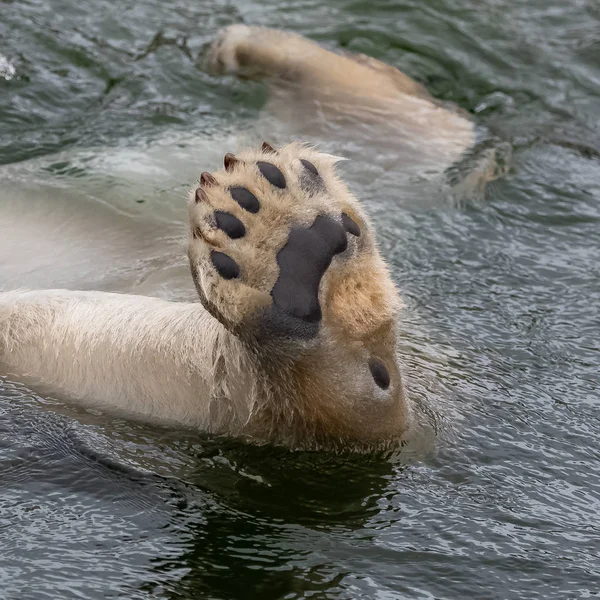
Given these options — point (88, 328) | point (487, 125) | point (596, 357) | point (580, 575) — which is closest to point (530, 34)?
point (487, 125)

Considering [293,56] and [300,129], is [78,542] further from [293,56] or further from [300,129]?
[293,56]

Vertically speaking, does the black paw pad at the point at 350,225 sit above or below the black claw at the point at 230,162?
below

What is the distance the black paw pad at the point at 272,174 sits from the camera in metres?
3.15

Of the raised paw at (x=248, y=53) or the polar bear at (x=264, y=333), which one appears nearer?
the polar bear at (x=264, y=333)

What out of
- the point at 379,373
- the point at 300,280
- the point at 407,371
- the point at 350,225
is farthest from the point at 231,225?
the point at 407,371

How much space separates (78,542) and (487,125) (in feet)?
13.4

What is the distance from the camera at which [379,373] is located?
3.24 meters

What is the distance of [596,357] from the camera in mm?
4184

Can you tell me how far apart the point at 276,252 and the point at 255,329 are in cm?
21

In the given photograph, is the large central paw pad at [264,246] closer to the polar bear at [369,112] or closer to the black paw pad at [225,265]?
the black paw pad at [225,265]

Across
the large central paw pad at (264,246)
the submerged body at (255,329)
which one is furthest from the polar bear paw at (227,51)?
the large central paw pad at (264,246)

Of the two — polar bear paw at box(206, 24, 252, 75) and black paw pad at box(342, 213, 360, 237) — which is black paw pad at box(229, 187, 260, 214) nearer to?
black paw pad at box(342, 213, 360, 237)

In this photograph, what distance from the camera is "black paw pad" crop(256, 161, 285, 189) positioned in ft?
10.3

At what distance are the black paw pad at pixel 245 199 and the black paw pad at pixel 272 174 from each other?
0.09m
